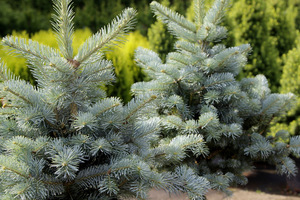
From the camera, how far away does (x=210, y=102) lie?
2299 millimetres

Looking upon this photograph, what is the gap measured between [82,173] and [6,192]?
324 millimetres

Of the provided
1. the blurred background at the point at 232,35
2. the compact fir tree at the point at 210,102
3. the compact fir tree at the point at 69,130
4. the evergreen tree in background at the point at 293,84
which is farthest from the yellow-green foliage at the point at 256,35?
the compact fir tree at the point at 69,130

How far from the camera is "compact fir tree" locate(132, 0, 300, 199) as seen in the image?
7.04ft

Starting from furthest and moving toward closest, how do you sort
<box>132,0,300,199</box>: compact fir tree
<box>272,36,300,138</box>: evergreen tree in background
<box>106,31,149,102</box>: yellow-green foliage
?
<box>272,36,300,138</box>: evergreen tree in background, <box>106,31,149,102</box>: yellow-green foliage, <box>132,0,300,199</box>: compact fir tree

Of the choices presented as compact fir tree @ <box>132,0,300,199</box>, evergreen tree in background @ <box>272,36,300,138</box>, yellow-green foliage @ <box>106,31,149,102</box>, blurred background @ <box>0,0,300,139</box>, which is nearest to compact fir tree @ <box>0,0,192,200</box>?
compact fir tree @ <box>132,0,300,199</box>

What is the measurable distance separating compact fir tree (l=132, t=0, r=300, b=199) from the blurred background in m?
1.43

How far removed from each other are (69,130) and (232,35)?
3899mm

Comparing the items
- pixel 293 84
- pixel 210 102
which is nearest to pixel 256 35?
pixel 293 84

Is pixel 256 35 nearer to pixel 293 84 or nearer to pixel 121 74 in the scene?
pixel 293 84

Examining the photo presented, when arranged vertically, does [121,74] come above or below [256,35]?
below

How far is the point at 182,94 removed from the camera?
2.32 metres

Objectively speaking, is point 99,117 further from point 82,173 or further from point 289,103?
point 289,103

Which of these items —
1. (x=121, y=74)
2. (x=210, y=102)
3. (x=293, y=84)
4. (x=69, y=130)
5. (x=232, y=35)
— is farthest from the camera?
(x=232, y=35)

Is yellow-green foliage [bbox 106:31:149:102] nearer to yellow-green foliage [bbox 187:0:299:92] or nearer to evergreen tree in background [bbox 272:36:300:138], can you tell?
yellow-green foliage [bbox 187:0:299:92]
